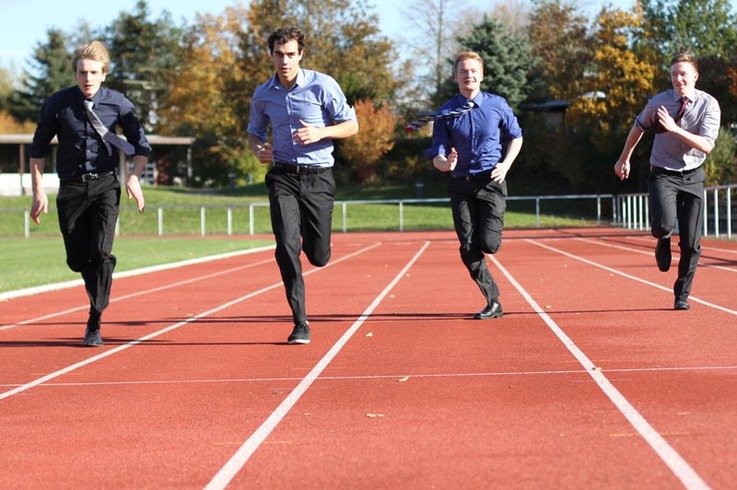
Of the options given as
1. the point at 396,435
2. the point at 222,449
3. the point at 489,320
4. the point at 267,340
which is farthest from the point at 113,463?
the point at 489,320

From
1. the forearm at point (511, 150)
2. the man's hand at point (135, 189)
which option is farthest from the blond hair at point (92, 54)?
the forearm at point (511, 150)

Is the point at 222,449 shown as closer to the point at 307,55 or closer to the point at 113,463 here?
the point at 113,463

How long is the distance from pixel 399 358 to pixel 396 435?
2624mm

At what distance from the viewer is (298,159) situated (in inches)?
348

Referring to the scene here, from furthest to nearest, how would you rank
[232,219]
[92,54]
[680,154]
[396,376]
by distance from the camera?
[232,219], [680,154], [92,54], [396,376]

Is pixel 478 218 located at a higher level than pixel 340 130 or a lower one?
lower

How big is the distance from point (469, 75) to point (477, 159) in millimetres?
721

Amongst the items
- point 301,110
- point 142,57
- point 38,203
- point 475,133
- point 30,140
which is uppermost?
point 142,57

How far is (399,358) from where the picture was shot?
7.88 metres

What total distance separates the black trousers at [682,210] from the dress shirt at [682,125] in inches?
4.2

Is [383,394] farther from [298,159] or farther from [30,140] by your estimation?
[30,140]

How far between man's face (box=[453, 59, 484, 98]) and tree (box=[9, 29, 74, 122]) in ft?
280

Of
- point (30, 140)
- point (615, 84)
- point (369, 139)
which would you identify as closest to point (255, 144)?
point (615, 84)

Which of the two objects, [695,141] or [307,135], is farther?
[695,141]
